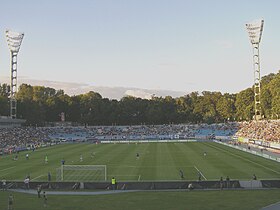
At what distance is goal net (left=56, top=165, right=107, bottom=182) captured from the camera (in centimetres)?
3989

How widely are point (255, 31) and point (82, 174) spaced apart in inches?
2727

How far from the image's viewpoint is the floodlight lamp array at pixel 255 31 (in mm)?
95875

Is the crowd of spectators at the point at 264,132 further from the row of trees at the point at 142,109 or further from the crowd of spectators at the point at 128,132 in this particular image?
the row of trees at the point at 142,109

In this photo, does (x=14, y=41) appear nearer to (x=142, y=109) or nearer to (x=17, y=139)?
(x=17, y=139)

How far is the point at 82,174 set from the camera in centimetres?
4300

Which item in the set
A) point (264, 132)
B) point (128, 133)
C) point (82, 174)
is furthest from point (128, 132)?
point (82, 174)

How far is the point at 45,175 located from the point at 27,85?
458 ft

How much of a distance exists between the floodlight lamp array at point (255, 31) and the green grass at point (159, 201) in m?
71.2

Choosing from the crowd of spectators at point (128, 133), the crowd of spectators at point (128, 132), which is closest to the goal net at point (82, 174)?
the crowd of spectators at point (128, 133)

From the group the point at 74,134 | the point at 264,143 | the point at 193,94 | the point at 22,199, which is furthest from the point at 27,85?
the point at 22,199

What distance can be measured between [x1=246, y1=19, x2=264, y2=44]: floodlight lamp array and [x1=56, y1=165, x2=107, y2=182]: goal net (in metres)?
65.1

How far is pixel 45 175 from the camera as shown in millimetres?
43031

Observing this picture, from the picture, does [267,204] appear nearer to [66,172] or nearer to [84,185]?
[84,185]

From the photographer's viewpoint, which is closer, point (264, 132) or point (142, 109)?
point (264, 132)
